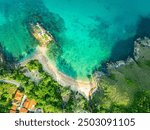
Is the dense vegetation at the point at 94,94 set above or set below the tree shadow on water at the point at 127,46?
below

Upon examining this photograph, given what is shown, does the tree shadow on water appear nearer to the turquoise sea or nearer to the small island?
the turquoise sea

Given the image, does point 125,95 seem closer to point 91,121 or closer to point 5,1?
point 91,121

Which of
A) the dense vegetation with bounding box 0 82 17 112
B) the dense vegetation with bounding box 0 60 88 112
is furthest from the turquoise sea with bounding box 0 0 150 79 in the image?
the dense vegetation with bounding box 0 82 17 112

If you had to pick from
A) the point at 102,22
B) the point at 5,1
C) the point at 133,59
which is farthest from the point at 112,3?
the point at 5,1

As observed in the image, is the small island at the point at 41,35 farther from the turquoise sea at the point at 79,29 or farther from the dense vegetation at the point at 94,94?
the dense vegetation at the point at 94,94

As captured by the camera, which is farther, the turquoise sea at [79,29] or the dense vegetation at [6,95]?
the turquoise sea at [79,29]

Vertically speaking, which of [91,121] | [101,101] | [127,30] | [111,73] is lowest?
[91,121]

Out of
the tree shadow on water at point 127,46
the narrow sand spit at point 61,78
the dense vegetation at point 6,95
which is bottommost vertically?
the dense vegetation at point 6,95

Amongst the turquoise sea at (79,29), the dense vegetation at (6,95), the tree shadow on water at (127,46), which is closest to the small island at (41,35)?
the turquoise sea at (79,29)
